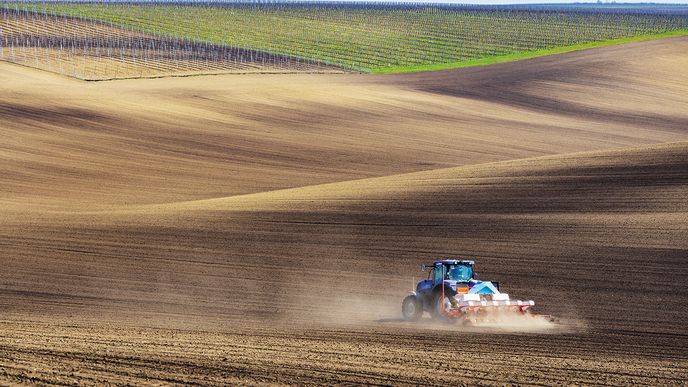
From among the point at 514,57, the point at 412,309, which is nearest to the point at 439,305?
the point at 412,309

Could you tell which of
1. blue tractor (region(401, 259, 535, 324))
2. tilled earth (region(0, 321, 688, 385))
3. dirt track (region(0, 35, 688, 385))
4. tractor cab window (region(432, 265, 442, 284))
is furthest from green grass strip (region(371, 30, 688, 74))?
tilled earth (region(0, 321, 688, 385))

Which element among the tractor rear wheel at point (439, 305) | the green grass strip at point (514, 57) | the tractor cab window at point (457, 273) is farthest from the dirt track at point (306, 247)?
the green grass strip at point (514, 57)

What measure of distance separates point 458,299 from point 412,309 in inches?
63.7

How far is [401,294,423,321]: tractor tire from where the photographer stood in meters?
20.0

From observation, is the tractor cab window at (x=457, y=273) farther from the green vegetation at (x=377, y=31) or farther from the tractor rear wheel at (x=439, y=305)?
the green vegetation at (x=377, y=31)

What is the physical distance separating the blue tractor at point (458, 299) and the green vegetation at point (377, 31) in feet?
234

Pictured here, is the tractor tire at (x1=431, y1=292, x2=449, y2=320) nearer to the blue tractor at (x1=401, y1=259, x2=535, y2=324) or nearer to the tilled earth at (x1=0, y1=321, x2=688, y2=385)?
the blue tractor at (x1=401, y1=259, x2=535, y2=324)

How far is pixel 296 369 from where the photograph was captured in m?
13.1

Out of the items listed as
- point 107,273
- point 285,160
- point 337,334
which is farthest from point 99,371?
point 285,160

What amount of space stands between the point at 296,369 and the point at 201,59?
76.6 m

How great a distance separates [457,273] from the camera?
20.2 metres

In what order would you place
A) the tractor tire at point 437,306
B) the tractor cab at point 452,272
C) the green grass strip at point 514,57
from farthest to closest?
the green grass strip at point 514,57 < the tractor cab at point 452,272 < the tractor tire at point 437,306

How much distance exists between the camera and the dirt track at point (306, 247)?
14180 millimetres

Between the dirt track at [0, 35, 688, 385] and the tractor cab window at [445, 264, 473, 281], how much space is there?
1.26 metres
